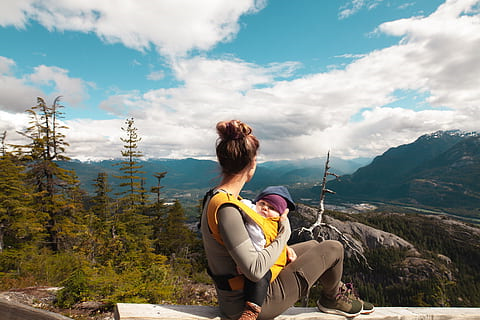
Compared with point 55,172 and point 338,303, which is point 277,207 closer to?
point 338,303

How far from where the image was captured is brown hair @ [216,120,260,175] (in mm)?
2184

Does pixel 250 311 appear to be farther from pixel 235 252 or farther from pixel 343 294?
pixel 343 294

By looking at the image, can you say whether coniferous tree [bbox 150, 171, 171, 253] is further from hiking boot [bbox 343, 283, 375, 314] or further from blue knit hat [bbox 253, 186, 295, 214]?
blue knit hat [bbox 253, 186, 295, 214]

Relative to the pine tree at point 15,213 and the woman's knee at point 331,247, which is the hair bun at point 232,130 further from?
the pine tree at point 15,213

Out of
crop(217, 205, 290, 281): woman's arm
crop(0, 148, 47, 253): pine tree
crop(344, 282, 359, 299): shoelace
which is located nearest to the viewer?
crop(217, 205, 290, 281): woman's arm

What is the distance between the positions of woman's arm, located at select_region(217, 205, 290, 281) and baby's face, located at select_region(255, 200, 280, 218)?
388 mm

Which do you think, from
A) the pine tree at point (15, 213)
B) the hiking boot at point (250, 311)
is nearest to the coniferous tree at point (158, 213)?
the pine tree at point (15, 213)

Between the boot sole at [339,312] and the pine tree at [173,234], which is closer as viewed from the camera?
the boot sole at [339,312]

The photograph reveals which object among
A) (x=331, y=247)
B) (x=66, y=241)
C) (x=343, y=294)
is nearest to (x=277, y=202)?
(x=331, y=247)

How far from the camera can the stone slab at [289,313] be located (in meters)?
2.14

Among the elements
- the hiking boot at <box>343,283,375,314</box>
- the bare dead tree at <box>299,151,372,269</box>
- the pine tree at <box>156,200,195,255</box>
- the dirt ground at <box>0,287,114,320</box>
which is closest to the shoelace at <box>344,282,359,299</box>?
the hiking boot at <box>343,283,375,314</box>

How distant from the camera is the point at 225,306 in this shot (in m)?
2.32

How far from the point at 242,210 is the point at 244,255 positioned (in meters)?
0.34

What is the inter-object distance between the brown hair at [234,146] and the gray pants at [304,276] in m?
1.20
